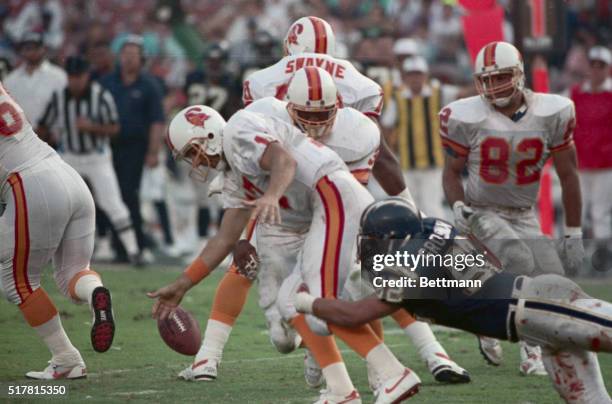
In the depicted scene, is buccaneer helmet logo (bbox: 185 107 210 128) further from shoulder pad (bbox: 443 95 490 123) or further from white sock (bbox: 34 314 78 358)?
shoulder pad (bbox: 443 95 490 123)

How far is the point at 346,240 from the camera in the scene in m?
5.19

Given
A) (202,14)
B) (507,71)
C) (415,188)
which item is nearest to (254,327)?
(507,71)

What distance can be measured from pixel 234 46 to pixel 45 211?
24.2 ft

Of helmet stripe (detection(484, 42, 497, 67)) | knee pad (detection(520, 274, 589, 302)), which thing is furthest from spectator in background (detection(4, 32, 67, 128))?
knee pad (detection(520, 274, 589, 302))

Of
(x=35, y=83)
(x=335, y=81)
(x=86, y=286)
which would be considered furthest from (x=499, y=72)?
(x=35, y=83)

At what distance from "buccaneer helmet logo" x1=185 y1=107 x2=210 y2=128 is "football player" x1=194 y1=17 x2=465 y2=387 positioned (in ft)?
2.44

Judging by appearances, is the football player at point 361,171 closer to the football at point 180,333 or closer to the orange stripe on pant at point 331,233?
the football at point 180,333

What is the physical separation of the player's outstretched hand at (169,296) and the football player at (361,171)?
722 millimetres

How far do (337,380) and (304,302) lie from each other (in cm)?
39

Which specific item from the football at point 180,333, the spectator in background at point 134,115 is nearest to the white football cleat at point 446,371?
the football at point 180,333

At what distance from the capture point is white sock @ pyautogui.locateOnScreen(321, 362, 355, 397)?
5129mm

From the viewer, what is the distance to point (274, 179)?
508 centimetres

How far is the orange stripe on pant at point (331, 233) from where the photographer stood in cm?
514

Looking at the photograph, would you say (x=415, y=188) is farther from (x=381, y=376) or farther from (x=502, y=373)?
(x=381, y=376)
